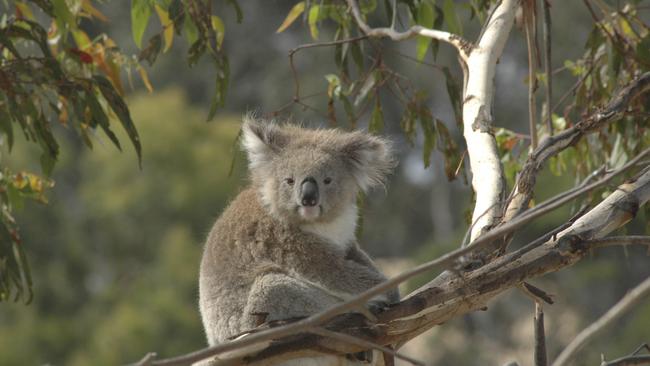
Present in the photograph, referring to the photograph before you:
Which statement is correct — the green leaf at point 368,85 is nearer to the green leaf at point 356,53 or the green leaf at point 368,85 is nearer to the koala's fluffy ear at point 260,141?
the green leaf at point 356,53

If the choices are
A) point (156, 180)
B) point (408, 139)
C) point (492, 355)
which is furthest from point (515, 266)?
point (156, 180)

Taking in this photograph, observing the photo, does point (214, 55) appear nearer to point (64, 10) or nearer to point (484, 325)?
point (64, 10)

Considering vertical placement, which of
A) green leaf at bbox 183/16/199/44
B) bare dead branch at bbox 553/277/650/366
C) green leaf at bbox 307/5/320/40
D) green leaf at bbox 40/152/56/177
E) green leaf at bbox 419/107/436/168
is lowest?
bare dead branch at bbox 553/277/650/366

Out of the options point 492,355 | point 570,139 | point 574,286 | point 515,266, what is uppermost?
point 574,286

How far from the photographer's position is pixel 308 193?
152 inches

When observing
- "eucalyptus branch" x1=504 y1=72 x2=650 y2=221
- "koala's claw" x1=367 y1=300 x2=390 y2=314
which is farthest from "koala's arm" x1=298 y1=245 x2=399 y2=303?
"eucalyptus branch" x1=504 y1=72 x2=650 y2=221

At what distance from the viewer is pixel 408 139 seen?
4586 millimetres

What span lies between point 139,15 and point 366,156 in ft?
3.35

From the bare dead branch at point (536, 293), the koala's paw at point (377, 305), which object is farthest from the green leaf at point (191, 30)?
the bare dead branch at point (536, 293)

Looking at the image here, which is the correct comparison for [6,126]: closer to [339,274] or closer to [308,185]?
[308,185]

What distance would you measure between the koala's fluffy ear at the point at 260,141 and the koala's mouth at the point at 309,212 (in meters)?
0.33

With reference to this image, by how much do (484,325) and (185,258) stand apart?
560 centimetres

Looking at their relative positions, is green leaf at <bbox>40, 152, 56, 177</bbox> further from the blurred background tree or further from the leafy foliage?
the blurred background tree

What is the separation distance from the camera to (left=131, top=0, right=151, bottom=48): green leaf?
169 inches
